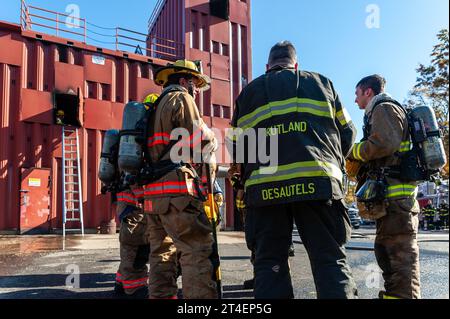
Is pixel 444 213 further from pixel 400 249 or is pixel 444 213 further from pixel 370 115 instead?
pixel 400 249

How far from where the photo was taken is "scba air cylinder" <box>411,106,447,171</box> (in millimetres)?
2748

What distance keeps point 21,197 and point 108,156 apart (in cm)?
695

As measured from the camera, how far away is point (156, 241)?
2775 mm

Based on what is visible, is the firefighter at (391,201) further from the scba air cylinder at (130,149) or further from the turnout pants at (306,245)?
the scba air cylinder at (130,149)

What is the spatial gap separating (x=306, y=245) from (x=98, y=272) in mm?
3175

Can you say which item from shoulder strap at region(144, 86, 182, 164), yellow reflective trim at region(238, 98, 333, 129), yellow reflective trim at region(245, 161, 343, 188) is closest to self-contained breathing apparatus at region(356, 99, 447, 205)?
yellow reflective trim at region(245, 161, 343, 188)

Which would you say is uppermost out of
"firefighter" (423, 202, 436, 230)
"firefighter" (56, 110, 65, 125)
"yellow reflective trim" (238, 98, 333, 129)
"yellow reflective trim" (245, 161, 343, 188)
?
"firefighter" (56, 110, 65, 125)

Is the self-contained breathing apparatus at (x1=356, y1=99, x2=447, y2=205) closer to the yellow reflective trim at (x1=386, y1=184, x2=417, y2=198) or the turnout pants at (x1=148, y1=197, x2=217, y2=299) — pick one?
the yellow reflective trim at (x1=386, y1=184, x2=417, y2=198)

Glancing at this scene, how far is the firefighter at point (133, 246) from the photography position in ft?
10.9

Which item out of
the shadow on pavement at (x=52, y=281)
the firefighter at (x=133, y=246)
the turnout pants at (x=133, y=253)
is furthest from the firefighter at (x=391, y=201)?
the shadow on pavement at (x=52, y=281)

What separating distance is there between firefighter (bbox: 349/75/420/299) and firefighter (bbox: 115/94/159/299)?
5.82 feet
